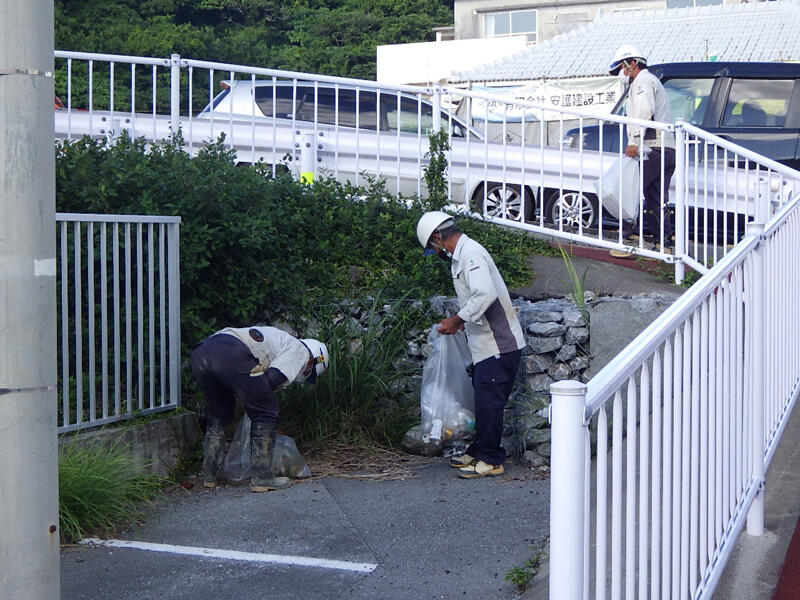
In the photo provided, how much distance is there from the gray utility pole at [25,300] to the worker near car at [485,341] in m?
3.79

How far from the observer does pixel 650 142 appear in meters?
7.77

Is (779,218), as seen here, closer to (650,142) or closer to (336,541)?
(336,541)

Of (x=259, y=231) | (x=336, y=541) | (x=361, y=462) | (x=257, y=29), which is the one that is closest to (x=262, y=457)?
(x=361, y=462)

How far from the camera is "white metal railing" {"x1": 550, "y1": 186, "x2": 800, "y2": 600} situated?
1.94 metres

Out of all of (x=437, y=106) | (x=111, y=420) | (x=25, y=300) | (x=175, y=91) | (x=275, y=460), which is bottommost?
(x=275, y=460)

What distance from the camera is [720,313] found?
3227 mm

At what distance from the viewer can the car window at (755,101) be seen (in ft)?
33.4

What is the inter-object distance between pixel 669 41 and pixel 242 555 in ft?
83.1

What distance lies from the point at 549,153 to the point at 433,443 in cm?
287

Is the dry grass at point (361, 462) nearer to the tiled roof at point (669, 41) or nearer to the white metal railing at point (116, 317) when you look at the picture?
the white metal railing at point (116, 317)

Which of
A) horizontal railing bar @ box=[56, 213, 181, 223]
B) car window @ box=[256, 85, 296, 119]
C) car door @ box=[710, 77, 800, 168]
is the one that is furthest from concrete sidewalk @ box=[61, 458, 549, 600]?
car door @ box=[710, 77, 800, 168]

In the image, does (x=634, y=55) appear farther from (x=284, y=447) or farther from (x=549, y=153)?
(x=284, y=447)

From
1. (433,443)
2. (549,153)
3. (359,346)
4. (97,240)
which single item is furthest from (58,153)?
(549,153)

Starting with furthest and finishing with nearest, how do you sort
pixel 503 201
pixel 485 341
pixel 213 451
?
pixel 503 201 → pixel 485 341 → pixel 213 451
